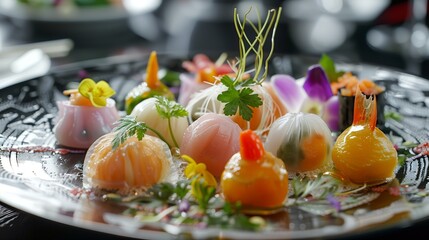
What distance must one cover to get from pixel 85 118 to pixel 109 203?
333 millimetres

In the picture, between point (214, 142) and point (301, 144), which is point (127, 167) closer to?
point (214, 142)

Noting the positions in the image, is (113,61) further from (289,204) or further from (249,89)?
(289,204)

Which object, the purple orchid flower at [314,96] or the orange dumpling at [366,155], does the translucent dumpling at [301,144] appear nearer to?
the orange dumpling at [366,155]

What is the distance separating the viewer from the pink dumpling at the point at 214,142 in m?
1.20

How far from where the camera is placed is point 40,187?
1120 millimetres

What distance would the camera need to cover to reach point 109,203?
107 cm

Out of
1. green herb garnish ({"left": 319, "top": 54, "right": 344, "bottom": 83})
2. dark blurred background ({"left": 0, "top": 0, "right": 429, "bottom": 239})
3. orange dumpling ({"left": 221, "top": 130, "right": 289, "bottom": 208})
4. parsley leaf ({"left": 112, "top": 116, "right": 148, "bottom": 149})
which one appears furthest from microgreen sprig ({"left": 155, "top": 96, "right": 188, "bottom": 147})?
dark blurred background ({"left": 0, "top": 0, "right": 429, "bottom": 239})

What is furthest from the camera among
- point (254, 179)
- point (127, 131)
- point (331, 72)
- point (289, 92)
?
point (331, 72)

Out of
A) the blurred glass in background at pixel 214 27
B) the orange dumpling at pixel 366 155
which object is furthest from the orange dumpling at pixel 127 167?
the blurred glass in background at pixel 214 27

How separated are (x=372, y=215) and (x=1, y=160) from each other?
607mm

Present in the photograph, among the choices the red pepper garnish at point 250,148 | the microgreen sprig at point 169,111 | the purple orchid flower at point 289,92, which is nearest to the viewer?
the red pepper garnish at point 250,148

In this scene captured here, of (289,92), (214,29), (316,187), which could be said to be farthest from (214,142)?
(214,29)

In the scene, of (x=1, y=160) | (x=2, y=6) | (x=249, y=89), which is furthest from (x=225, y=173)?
(x=2, y=6)

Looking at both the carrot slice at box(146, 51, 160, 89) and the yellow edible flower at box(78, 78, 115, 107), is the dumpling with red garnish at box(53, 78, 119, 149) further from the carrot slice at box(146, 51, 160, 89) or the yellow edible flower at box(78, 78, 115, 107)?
the carrot slice at box(146, 51, 160, 89)
